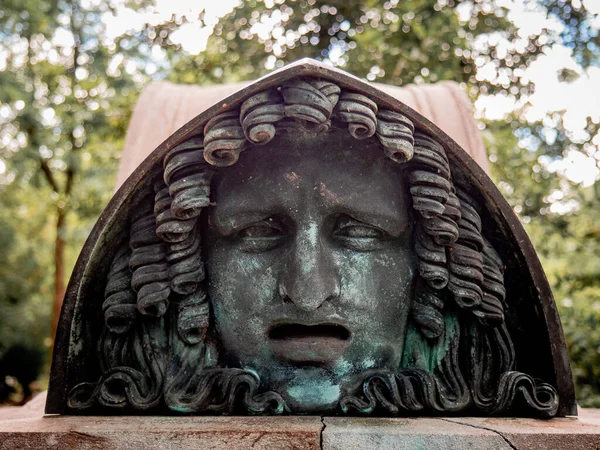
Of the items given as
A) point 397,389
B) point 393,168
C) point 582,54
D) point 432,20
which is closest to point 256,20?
point 432,20

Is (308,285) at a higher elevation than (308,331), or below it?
higher

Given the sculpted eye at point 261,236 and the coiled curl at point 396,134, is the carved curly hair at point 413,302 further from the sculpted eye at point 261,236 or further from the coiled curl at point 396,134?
the sculpted eye at point 261,236

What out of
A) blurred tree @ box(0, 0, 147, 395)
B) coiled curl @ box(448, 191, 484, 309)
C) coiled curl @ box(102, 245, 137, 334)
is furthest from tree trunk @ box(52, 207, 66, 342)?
coiled curl @ box(448, 191, 484, 309)

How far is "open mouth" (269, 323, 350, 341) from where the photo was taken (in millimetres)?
2252

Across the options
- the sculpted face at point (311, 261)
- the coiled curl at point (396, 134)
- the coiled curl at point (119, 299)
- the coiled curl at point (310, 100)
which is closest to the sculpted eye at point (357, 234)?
the sculpted face at point (311, 261)

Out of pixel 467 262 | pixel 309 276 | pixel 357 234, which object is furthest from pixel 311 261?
pixel 467 262

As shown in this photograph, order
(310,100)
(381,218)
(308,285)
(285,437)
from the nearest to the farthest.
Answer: (285,437)
(310,100)
(308,285)
(381,218)

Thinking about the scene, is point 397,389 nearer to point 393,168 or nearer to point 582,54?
point 393,168

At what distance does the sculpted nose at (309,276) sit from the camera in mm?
2150

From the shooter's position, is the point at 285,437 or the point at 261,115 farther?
the point at 261,115

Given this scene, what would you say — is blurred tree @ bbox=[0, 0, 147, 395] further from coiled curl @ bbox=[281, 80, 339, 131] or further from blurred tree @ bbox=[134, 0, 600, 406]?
coiled curl @ bbox=[281, 80, 339, 131]

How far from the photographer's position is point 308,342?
2217 mm

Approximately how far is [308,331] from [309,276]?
0.72 feet

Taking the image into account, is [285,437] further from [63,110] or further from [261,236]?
[63,110]
